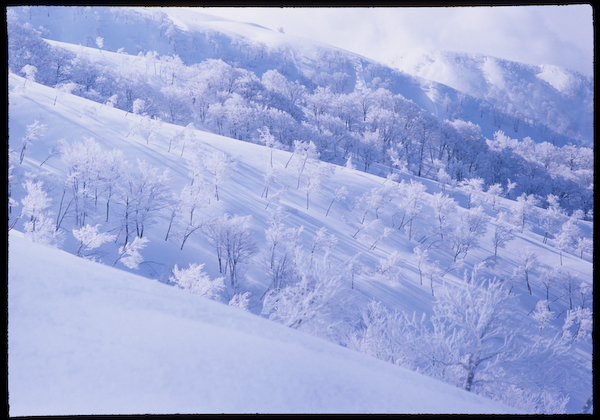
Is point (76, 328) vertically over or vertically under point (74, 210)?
over

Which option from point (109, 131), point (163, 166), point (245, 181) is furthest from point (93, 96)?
point (245, 181)

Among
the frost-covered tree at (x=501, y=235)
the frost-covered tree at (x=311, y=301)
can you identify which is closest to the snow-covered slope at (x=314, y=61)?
the frost-covered tree at (x=501, y=235)

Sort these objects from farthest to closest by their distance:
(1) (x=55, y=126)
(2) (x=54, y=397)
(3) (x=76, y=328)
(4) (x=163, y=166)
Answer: (4) (x=163, y=166) → (1) (x=55, y=126) → (3) (x=76, y=328) → (2) (x=54, y=397)

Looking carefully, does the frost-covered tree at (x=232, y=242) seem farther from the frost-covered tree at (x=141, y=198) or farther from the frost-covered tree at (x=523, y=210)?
the frost-covered tree at (x=523, y=210)


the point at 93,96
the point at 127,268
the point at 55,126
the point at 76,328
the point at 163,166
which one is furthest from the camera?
the point at 93,96

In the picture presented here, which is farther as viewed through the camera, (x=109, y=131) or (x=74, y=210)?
(x=109, y=131)

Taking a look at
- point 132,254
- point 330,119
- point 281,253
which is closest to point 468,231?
point 281,253

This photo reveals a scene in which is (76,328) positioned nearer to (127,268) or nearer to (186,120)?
(127,268)
